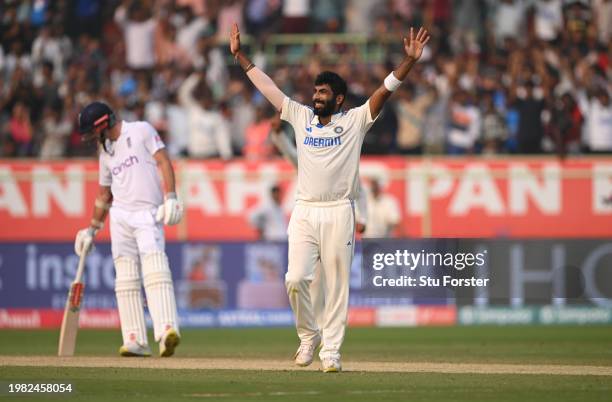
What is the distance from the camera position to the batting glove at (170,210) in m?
13.1

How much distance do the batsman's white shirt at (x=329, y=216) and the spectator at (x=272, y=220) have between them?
9769 mm

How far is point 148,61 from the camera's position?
25188 millimetres

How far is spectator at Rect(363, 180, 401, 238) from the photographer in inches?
852

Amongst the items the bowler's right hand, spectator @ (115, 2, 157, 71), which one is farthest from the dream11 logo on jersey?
spectator @ (115, 2, 157, 71)

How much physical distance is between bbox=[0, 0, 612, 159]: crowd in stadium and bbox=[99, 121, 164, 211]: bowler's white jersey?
8739 mm

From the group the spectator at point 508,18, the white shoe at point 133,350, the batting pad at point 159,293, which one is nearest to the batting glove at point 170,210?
the batting pad at point 159,293

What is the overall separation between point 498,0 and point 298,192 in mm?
14026

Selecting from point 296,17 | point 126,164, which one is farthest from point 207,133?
point 126,164

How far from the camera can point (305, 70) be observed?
24.0m

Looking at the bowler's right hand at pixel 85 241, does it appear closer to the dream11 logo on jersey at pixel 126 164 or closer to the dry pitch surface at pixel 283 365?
the dream11 logo on jersey at pixel 126 164

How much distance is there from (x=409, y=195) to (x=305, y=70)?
3.21 meters

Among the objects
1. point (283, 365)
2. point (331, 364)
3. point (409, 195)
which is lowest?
point (283, 365)

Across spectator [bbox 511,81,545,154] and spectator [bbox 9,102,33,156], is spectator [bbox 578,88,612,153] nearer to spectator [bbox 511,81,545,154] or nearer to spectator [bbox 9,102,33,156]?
spectator [bbox 511,81,545,154]

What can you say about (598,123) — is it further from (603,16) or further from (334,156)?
(334,156)
